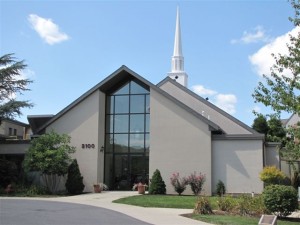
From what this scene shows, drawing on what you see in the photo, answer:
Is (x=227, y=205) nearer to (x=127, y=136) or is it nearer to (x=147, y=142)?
(x=147, y=142)

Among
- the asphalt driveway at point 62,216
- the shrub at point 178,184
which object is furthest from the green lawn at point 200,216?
the shrub at point 178,184

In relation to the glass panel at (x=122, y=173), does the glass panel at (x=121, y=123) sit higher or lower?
higher

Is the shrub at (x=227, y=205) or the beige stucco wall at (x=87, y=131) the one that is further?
the beige stucco wall at (x=87, y=131)

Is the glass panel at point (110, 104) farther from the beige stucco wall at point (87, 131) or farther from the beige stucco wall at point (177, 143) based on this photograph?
the beige stucco wall at point (177, 143)

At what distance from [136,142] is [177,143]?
333 cm

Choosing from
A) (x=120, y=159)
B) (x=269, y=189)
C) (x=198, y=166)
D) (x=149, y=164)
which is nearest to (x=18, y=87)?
(x=120, y=159)

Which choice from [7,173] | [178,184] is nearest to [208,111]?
[178,184]

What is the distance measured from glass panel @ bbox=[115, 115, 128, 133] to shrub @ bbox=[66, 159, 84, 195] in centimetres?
436

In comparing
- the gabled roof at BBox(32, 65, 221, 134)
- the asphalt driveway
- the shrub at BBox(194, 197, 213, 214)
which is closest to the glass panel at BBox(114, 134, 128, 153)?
the gabled roof at BBox(32, 65, 221, 134)

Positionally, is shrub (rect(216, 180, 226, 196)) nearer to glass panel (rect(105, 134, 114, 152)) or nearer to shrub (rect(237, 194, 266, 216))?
glass panel (rect(105, 134, 114, 152))

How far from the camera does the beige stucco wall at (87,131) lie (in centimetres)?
2970

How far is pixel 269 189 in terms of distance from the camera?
1620 centimetres

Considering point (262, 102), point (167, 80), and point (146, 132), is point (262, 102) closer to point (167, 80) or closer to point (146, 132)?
point (146, 132)

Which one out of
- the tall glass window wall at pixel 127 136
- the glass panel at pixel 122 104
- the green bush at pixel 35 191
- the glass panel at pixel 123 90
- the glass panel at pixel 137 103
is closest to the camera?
the green bush at pixel 35 191
